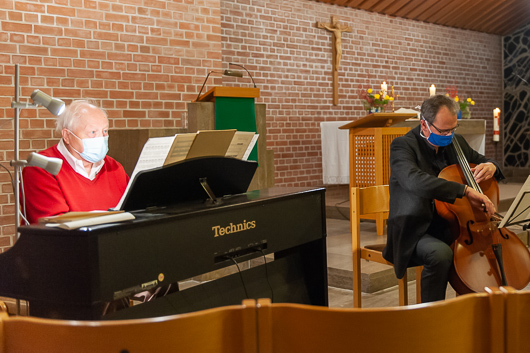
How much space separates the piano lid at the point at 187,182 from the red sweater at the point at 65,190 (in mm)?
558

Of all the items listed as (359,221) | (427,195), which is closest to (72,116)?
(359,221)

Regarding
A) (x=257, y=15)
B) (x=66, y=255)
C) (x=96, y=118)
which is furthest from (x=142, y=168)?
(x=257, y=15)

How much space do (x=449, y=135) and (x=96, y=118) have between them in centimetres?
177

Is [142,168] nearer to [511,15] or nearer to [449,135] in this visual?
[449,135]

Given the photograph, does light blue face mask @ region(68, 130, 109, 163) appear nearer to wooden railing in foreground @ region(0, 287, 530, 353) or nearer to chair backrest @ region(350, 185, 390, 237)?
chair backrest @ region(350, 185, 390, 237)

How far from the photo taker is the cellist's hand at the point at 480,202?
274 cm

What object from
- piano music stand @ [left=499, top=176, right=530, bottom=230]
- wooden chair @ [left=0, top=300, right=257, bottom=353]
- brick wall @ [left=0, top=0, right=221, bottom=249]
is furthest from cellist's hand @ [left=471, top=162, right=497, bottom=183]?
brick wall @ [left=0, top=0, right=221, bottom=249]

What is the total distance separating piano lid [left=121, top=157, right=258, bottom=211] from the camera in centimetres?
205

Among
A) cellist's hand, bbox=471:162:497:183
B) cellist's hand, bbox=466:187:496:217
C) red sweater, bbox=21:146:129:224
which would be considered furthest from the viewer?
cellist's hand, bbox=471:162:497:183

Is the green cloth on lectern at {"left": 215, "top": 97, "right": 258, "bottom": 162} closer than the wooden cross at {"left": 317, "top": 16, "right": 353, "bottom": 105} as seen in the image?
Yes

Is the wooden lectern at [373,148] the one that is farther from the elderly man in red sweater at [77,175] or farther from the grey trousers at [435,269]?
the elderly man in red sweater at [77,175]

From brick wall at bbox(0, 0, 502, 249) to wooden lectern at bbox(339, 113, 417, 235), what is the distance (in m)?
1.46

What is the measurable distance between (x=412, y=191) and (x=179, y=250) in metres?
1.45

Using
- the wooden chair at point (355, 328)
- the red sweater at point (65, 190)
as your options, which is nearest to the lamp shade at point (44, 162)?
the red sweater at point (65, 190)
